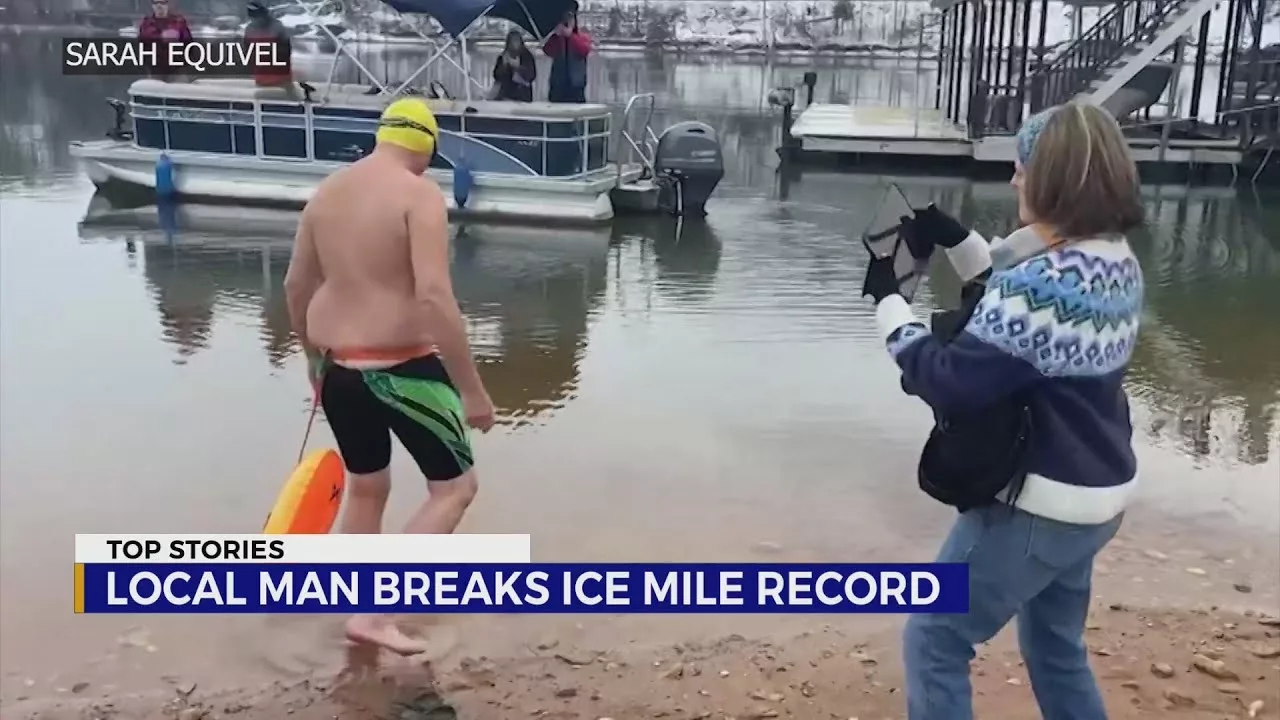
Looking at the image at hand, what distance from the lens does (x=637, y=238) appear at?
11.8 metres

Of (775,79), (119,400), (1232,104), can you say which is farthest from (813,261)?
(775,79)

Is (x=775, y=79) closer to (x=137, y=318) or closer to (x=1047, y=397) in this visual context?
(x=137, y=318)

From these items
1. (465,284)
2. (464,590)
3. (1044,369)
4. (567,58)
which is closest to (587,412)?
(464,590)

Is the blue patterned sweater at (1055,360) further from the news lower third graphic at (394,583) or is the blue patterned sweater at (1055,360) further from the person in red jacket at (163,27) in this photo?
the person in red jacket at (163,27)

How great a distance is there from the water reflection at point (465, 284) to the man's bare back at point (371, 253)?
289 centimetres

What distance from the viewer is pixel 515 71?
1234cm

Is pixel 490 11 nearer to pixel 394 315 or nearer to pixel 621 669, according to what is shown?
pixel 394 315

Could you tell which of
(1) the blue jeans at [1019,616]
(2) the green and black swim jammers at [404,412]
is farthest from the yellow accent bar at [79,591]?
(1) the blue jeans at [1019,616]

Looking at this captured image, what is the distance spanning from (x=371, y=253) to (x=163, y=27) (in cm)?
1136

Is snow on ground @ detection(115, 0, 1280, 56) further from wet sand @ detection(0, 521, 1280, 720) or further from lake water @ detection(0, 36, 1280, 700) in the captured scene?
wet sand @ detection(0, 521, 1280, 720)

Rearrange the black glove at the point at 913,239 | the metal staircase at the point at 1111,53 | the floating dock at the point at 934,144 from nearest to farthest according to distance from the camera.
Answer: the black glove at the point at 913,239
the metal staircase at the point at 1111,53
the floating dock at the point at 934,144

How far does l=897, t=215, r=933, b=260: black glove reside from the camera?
2.57 metres

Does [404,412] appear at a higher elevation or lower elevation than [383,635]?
higher

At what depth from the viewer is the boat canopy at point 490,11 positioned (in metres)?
11.4
